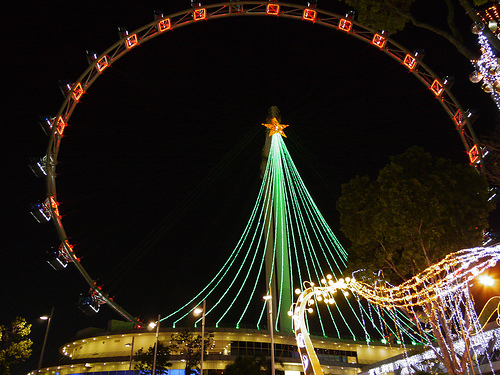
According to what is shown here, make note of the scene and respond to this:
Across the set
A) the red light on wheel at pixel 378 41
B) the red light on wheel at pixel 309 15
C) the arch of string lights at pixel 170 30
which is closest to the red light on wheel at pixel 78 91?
the arch of string lights at pixel 170 30

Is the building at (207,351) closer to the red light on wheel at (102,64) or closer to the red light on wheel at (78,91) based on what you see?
the red light on wheel at (78,91)

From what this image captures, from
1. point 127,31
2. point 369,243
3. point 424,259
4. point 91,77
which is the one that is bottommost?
point 424,259

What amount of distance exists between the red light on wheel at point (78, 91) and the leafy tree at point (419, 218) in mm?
21970


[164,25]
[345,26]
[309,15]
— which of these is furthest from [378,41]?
[164,25]

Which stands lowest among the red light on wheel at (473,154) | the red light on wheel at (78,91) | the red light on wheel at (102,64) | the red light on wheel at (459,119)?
the red light on wheel at (473,154)

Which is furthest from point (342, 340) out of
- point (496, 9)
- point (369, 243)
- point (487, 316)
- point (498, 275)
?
point (496, 9)

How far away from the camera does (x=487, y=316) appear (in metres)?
26.2

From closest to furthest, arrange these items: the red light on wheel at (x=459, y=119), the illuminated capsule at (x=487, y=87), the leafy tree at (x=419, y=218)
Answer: the illuminated capsule at (x=487, y=87) < the leafy tree at (x=419, y=218) < the red light on wheel at (x=459, y=119)

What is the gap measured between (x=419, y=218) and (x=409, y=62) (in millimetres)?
15783

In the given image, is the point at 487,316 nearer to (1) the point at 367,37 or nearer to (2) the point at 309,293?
(2) the point at 309,293

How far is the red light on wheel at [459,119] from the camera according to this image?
26.1m

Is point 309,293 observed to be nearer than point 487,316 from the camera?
Yes

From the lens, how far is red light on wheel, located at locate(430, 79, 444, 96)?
27.3 metres

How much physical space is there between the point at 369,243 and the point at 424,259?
2.72m
